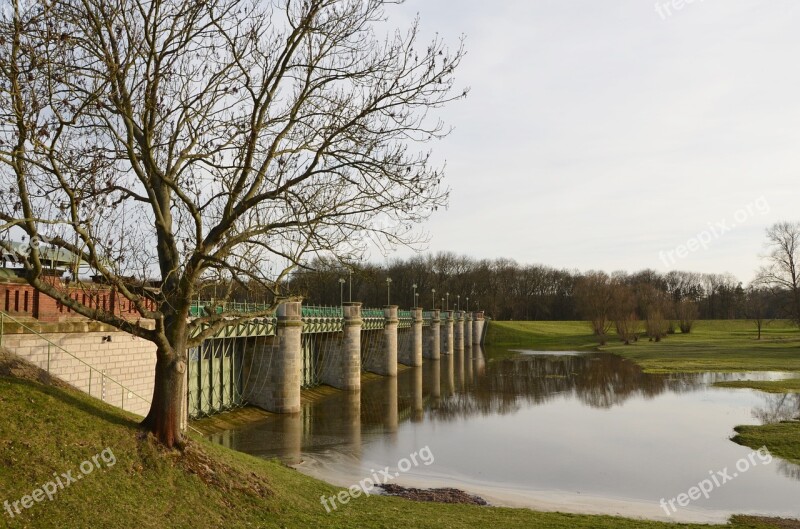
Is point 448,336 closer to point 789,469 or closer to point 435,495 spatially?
point 789,469

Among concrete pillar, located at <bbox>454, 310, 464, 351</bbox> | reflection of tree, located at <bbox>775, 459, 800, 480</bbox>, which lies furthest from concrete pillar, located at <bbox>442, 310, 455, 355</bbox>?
reflection of tree, located at <bbox>775, 459, 800, 480</bbox>

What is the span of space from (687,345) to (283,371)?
214 ft

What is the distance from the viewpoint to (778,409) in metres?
33.8

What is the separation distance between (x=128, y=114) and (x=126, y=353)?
36.5 ft

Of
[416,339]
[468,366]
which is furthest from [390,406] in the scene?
[468,366]

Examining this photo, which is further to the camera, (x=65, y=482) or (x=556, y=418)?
(x=556, y=418)

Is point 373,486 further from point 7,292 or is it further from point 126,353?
point 7,292

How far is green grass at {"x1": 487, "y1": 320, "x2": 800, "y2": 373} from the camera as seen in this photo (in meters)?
57.7

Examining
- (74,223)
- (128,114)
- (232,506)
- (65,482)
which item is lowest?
(232,506)

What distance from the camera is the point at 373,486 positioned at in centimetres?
1992

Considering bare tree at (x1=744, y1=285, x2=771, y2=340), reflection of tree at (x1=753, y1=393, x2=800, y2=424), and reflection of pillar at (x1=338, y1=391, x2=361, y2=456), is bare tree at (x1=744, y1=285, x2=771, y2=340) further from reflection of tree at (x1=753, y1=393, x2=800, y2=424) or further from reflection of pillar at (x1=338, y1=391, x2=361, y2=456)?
reflection of pillar at (x1=338, y1=391, x2=361, y2=456)

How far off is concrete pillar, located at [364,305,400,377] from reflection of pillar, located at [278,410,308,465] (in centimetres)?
2250

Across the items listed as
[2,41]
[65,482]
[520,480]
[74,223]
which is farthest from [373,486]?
[2,41]

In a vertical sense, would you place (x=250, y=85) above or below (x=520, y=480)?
above
